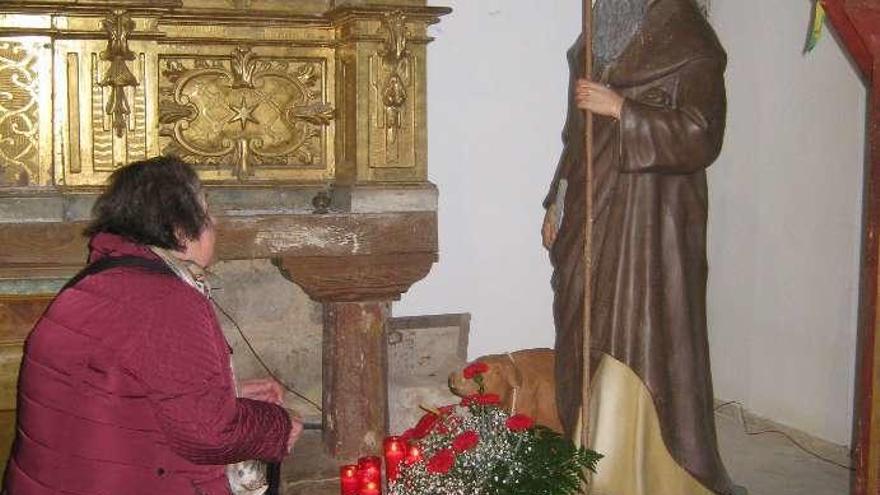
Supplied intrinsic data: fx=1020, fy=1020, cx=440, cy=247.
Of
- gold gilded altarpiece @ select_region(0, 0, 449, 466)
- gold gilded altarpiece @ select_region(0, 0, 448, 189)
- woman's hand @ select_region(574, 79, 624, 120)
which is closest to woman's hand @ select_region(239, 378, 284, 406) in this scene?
gold gilded altarpiece @ select_region(0, 0, 449, 466)

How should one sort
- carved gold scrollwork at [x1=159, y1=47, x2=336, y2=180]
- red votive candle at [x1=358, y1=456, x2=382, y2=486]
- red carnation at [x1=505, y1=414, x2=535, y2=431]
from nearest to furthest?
red carnation at [x1=505, y1=414, x2=535, y2=431] < red votive candle at [x1=358, y1=456, x2=382, y2=486] < carved gold scrollwork at [x1=159, y1=47, x2=336, y2=180]

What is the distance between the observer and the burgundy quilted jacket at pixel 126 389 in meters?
2.30

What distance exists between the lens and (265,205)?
4457 millimetres

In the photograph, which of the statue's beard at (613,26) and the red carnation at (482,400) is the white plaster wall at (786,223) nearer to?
the statue's beard at (613,26)

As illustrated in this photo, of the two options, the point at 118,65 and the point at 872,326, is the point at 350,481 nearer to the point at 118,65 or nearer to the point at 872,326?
the point at 872,326

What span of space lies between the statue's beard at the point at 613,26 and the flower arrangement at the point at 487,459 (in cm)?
135

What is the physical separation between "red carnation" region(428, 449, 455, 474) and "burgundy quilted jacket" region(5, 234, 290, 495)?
693 millimetres

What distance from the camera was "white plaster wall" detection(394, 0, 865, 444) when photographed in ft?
16.7

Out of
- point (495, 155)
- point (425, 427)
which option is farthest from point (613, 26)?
point (425, 427)

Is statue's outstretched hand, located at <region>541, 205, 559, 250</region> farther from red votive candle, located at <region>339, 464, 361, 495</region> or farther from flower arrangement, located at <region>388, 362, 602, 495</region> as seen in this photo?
red votive candle, located at <region>339, 464, 361, 495</region>

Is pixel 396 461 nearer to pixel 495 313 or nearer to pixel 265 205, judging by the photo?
pixel 265 205

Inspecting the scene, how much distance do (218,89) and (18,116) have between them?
81 centimetres

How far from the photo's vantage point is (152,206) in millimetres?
2469

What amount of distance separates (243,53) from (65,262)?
1166 millimetres
